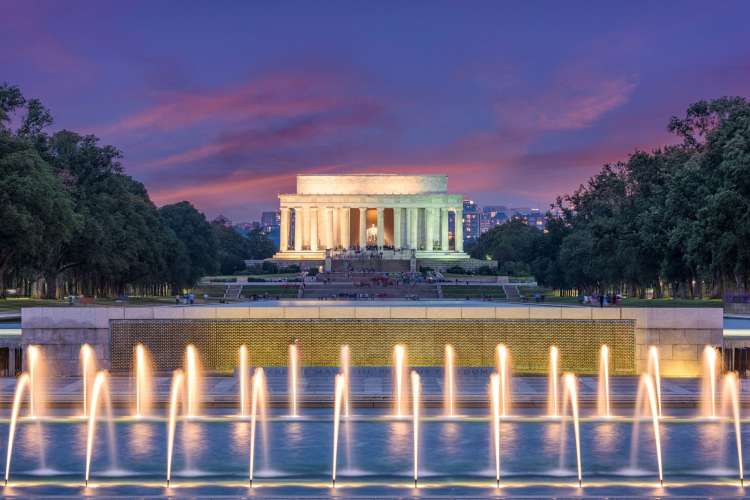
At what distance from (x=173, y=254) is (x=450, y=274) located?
3226 centimetres

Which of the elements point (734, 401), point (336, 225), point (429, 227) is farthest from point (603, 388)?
point (336, 225)

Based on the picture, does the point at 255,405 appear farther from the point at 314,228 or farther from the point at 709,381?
the point at 314,228

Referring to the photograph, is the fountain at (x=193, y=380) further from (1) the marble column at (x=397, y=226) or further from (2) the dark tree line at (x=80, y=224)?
(1) the marble column at (x=397, y=226)

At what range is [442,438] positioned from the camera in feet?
67.5

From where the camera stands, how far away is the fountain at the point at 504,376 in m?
24.6

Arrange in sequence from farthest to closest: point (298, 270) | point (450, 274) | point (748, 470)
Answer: point (298, 270)
point (450, 274)
point (748, 470)

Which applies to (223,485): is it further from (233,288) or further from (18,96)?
(233,288)

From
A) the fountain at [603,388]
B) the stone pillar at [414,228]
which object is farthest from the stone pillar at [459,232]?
the fountain at [603,388]

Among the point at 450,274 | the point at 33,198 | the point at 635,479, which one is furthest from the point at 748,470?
the point at 450,274

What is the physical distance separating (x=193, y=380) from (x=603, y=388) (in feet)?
35.0

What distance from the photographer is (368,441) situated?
2025cm

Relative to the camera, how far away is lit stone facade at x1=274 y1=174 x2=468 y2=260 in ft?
516

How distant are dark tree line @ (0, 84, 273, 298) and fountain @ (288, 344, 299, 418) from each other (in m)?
23.1

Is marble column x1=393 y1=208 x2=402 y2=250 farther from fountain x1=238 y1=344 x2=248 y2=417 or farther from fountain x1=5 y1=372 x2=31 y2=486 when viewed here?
fountain x1=5 y1=372 x2=31 y2=486
